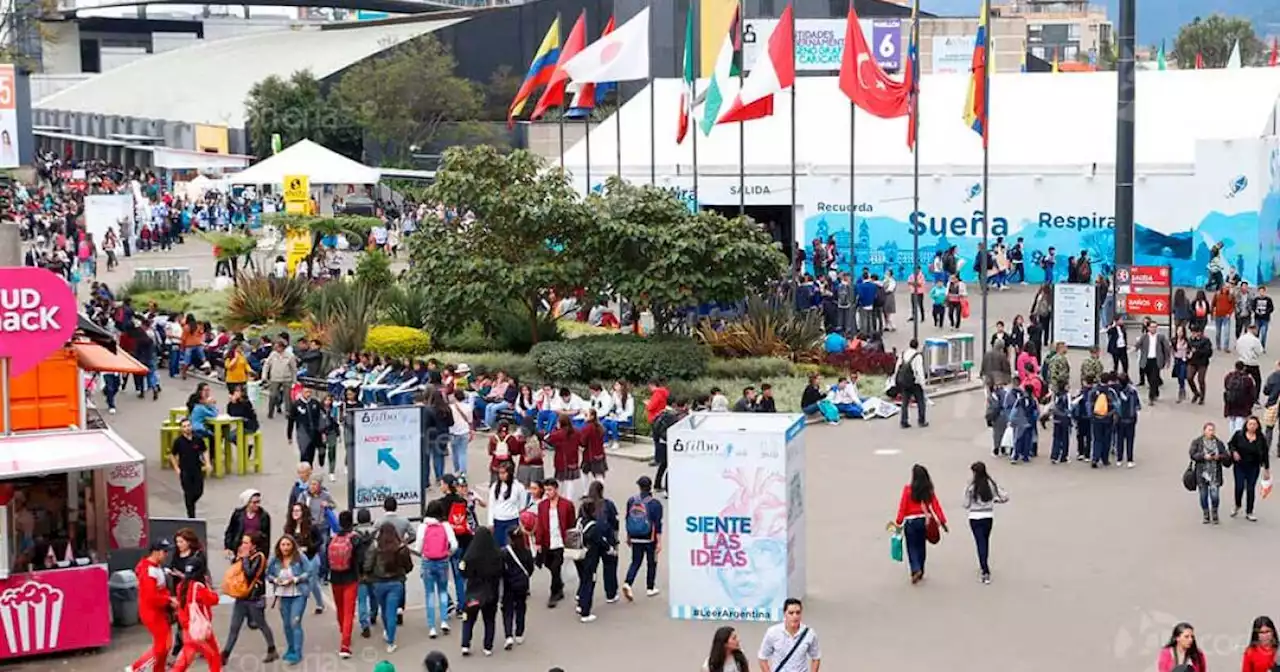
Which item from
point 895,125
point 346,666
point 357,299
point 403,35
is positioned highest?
point 403,35

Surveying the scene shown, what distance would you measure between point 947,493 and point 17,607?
34.3 ft

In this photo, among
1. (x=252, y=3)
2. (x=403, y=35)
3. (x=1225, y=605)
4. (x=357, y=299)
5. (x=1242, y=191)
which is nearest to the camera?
(x=1225, y=605)

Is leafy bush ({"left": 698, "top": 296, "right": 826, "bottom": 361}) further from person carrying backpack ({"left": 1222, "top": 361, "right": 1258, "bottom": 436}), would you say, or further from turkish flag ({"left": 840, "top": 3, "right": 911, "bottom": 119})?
person carrying backpack ({"left": 1222, "top": 361, "right": 1258, "bottom": 436})

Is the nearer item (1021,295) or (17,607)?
(17,607)

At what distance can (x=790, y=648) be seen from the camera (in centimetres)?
1159

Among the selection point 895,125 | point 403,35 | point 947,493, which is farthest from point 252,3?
point 947,493

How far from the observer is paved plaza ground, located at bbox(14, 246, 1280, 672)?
14484 millimetres

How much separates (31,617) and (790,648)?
654 cm

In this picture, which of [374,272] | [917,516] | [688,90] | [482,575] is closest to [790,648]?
[482,575]

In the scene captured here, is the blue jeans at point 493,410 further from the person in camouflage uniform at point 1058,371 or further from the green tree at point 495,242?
the person in camouflage uniform at point 1058,371

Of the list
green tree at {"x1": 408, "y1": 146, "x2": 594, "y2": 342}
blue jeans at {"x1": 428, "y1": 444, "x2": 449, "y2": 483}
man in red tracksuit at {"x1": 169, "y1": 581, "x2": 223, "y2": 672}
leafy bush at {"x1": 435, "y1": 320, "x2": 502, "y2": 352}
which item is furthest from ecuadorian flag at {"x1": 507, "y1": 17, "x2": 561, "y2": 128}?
man in red tracksuit at {"x1": 169, "y1": 581, "x2": 223, "y2": 672}

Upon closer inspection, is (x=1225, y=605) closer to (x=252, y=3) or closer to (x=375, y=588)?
(x=375, y=588)

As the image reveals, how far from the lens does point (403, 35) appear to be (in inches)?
3113

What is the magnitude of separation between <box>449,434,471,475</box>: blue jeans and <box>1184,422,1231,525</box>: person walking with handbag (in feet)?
27.7
